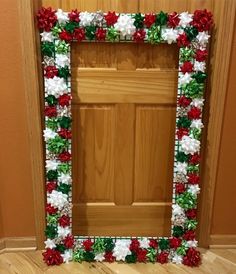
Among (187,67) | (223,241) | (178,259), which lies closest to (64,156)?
(187,67)

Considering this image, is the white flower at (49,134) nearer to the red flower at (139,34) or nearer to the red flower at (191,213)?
→ the red flower at (139,34)

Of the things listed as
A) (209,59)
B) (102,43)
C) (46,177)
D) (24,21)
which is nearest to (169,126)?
(209,59)

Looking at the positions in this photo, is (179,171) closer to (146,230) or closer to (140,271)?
(146,230)

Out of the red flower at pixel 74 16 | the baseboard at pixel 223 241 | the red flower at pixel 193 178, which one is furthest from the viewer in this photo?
the baseboard at pixel 223 241

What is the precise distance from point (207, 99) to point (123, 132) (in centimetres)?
45

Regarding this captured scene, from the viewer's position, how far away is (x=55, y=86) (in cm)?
168

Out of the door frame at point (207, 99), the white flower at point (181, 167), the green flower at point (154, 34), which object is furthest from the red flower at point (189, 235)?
the green flower at point (154, 34)

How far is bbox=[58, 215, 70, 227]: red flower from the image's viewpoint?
1.87m

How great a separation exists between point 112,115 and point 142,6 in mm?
540

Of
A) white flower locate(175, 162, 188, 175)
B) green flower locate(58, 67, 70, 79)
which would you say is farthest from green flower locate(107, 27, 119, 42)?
white flower locate(175, 162, 188, 175)

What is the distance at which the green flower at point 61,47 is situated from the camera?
1648 mm

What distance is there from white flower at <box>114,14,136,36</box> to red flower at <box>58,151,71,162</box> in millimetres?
640

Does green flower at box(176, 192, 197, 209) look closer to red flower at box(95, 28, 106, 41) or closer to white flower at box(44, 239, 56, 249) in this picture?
white flower at box(44, 239, 56, 249)

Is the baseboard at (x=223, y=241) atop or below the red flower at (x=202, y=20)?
below
